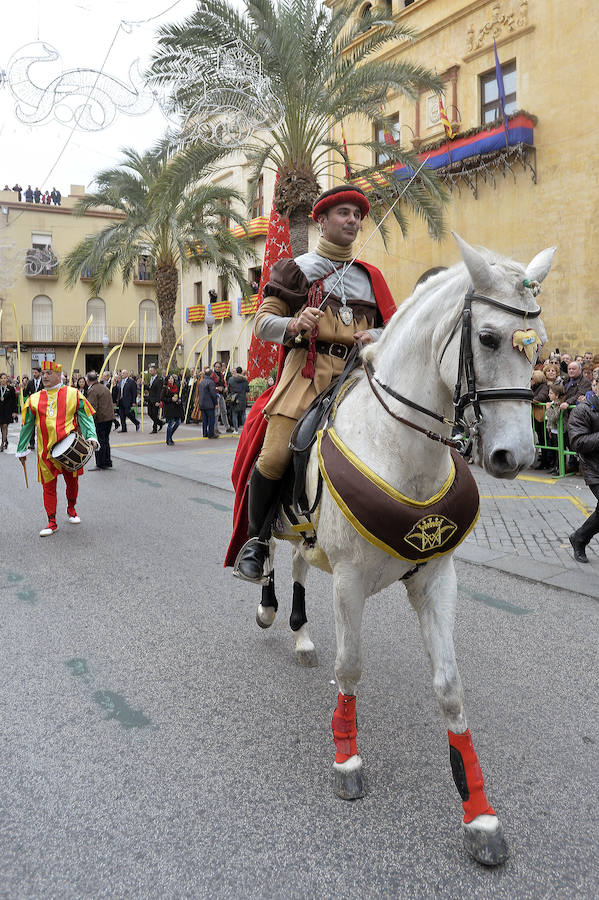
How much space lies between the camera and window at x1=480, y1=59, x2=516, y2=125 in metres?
18.6

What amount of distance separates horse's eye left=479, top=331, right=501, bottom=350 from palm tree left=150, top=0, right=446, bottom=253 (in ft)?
33.9

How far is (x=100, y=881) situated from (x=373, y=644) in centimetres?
217

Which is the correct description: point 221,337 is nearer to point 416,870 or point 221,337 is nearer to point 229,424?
point 229,424

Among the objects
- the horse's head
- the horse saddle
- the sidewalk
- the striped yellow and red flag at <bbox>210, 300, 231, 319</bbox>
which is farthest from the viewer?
the striped yellow and red flag at <bbox>210, 300, 231, 319</bbox>

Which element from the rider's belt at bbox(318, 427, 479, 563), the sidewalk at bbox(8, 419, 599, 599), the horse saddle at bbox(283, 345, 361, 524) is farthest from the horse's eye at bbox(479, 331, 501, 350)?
the sidewalk at bbox(8, 419, 599, 599)

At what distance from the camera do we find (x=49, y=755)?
9.08 ft

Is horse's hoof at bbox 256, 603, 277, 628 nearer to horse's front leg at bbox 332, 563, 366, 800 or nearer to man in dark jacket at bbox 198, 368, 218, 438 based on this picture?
horse's front leg at bbox 332, 563, 366, 800

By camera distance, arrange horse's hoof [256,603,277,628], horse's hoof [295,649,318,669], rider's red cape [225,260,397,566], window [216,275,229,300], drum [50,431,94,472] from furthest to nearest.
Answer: window [216,275,229,300], drum [50,431,94,472], horse's hoof [256,603,277,628], horse's hoof [295,649,318,669], rider's red cape [225,260,397,566]

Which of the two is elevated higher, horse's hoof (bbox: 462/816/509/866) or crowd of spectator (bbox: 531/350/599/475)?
crowd of spectator (bbox: 531/350/599/475)

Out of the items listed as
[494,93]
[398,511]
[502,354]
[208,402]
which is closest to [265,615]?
[398,511]

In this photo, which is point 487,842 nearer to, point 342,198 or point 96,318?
point 342,198

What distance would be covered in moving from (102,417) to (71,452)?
197 inches

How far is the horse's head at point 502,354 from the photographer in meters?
1.83

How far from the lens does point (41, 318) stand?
4375cm
